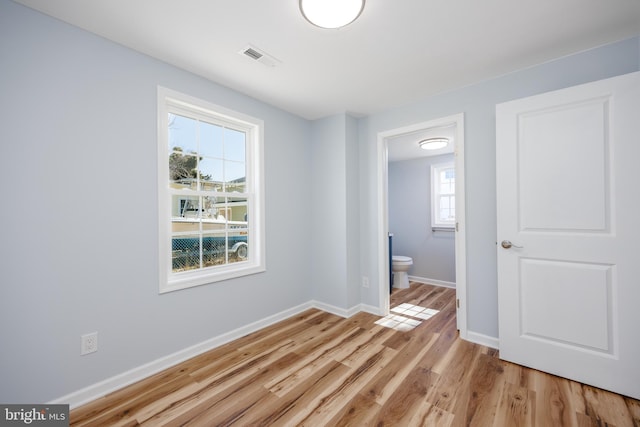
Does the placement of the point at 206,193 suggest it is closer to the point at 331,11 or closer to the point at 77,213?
the point at 77,213

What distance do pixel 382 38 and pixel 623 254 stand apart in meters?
2.18

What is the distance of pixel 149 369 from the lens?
6.49ft

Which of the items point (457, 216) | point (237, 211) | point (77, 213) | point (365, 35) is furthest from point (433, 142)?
point (77, 213)

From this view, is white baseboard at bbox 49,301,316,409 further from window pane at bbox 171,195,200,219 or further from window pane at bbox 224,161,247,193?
window pane at bbox 224,161,247,193

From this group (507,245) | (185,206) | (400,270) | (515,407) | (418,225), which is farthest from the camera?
(418,225)

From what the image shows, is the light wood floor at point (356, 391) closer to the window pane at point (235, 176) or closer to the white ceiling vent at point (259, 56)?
the window pane at point (235, 176)

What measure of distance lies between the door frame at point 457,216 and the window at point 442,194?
190 cm

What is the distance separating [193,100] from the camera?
2.28 metres

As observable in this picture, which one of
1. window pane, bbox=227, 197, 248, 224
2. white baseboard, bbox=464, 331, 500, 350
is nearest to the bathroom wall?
white baseboard, bbox=464, 331, 500, 350

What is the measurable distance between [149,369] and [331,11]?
277cm

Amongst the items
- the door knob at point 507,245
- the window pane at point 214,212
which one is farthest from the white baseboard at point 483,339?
the window pane at point 214,212

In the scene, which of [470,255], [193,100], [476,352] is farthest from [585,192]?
[193,100]

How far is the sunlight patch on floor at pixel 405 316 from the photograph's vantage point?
286 centimetres

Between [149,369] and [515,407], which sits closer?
[515,407]
